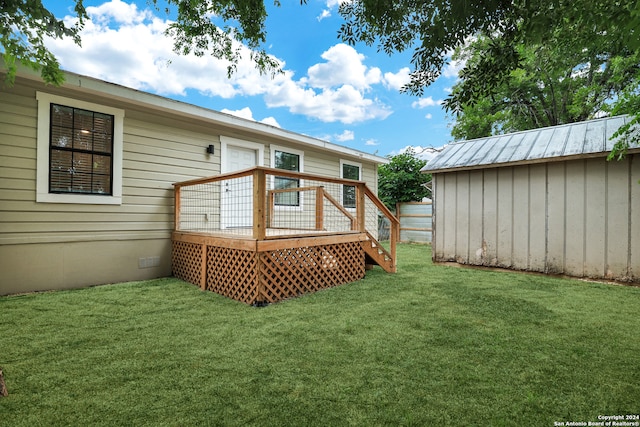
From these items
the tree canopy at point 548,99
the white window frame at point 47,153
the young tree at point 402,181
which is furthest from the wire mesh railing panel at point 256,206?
the tree canopy at point 548,99

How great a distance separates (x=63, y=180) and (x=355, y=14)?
4.75m

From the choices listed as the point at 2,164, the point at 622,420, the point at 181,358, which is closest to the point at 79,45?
the point at 2,164

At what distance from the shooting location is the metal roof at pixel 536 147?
5.25 metres

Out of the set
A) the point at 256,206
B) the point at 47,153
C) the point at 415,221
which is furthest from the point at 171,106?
the point at 415,221

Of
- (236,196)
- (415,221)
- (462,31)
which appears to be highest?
(462,31)

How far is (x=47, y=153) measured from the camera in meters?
4.38

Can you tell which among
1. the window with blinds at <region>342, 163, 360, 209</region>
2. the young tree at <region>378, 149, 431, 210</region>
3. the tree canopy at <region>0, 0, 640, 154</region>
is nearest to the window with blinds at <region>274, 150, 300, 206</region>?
the window with blinds at <region>342, 163, 360, 209</region>

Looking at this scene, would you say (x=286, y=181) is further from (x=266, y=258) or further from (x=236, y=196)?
(x=266, y=258)

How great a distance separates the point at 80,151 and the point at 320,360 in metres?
4.83

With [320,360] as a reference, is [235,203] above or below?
above

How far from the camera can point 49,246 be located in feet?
14.5

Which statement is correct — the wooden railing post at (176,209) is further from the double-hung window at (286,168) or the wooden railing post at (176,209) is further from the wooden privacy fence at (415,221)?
the wooden privacy fence at (415,221)

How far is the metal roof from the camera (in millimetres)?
5246

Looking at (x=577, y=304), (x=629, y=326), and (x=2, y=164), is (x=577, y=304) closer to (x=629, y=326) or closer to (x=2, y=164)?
(x=629, y=326)
